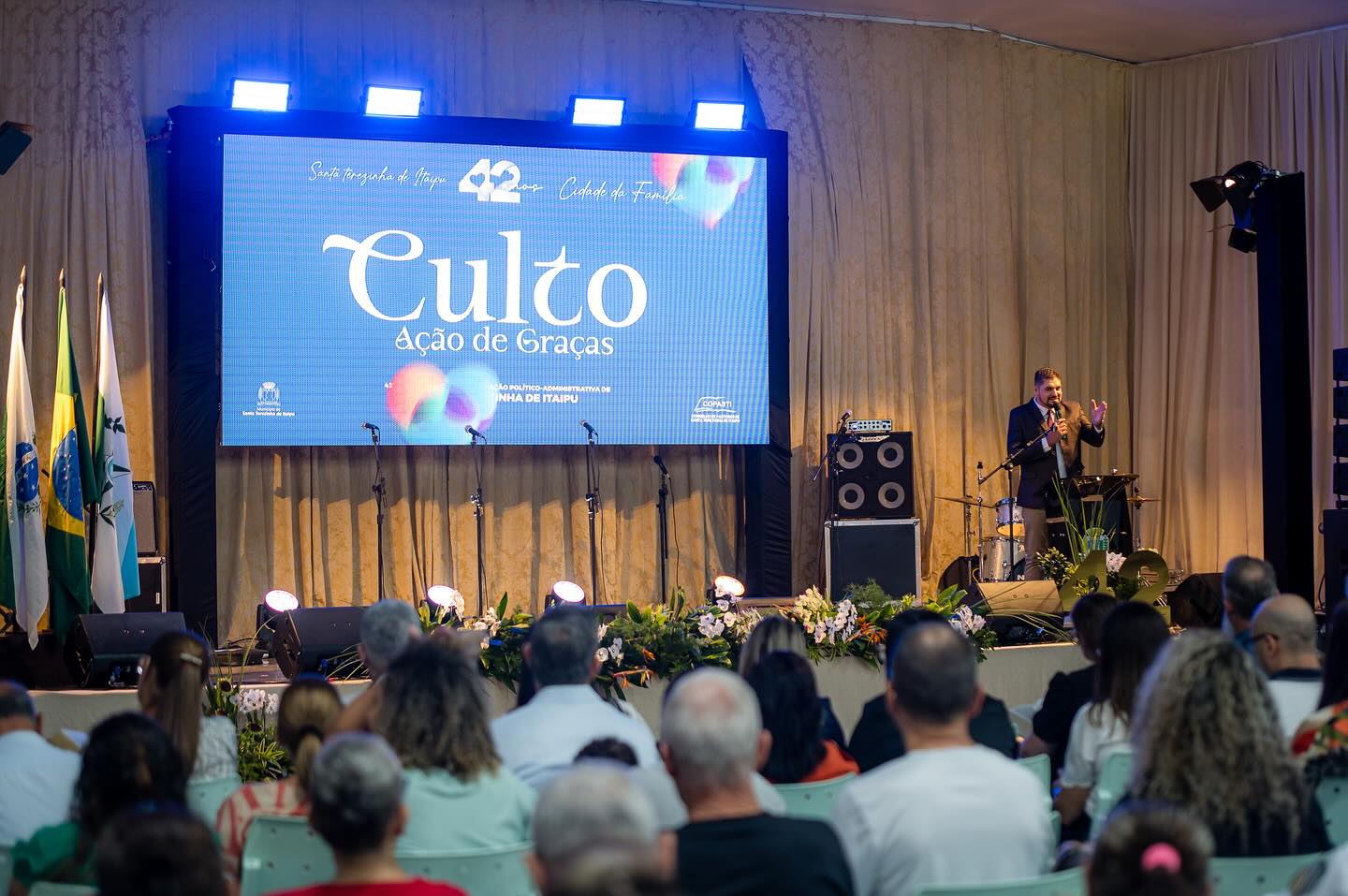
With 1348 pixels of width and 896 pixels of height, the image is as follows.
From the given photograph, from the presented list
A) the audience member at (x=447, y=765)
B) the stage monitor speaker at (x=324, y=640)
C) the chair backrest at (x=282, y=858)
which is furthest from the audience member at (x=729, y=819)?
the stage monitor speaker at (x=324, y=640)

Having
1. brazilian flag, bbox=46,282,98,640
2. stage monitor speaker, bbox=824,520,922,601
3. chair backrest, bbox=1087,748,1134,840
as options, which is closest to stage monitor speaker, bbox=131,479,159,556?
brazilian flag, bbox=46,282,98,640

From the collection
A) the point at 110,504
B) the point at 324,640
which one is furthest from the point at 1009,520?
the point at 110,504

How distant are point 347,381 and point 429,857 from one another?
249 inches

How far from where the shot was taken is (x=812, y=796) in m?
2.94

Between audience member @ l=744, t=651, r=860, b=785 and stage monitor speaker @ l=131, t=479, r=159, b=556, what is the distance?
5.63 metres

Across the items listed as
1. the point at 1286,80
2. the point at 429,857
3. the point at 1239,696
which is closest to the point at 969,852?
the point at 1239,696

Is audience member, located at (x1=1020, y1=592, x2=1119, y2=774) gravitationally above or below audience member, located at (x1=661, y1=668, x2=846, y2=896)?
below

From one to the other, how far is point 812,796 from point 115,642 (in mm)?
3541

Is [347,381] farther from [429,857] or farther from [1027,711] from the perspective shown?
[429,857]

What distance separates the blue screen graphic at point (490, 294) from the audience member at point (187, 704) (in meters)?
5.07

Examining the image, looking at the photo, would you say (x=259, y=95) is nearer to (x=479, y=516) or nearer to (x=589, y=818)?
(x=479, y=516)

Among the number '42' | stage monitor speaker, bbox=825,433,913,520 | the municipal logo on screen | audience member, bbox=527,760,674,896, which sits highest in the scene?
the number '42'

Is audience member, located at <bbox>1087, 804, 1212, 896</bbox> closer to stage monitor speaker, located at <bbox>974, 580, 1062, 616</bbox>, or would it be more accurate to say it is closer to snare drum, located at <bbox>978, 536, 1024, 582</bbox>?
stage monitor speaker, located at <bbox>974, 580, 1062, 616</bbox>

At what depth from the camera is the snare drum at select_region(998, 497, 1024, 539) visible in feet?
29.3
